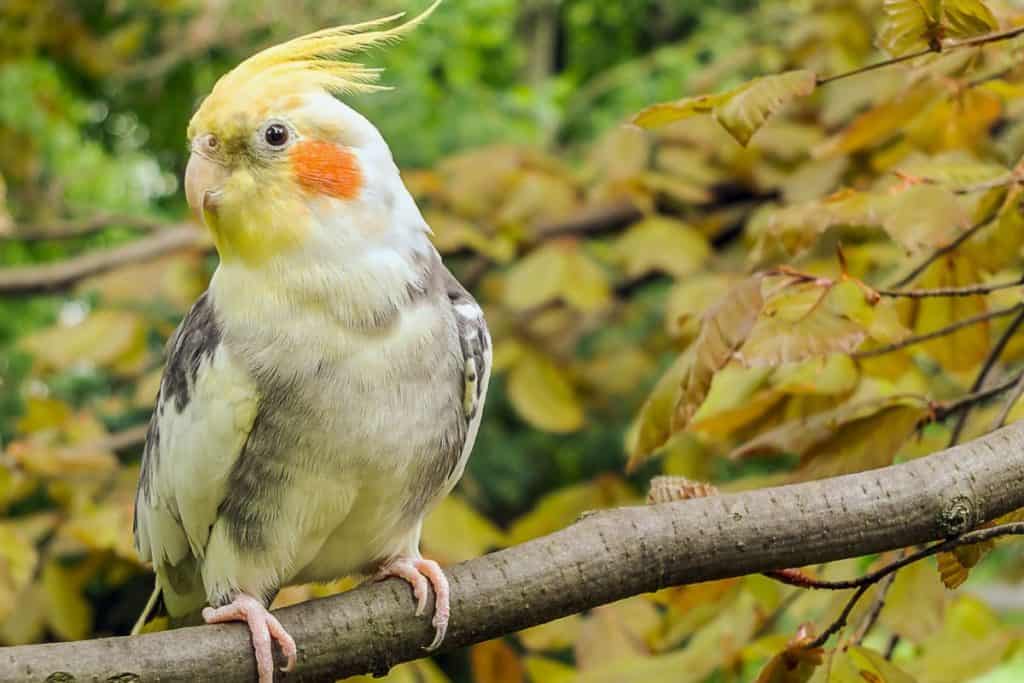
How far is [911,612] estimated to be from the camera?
1.59 metres

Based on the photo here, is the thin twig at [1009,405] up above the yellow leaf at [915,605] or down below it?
above

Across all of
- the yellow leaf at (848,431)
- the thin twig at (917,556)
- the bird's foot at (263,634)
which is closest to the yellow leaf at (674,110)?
the yellow leaf at (848,431)

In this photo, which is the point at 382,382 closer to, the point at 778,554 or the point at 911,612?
the point at 778,554

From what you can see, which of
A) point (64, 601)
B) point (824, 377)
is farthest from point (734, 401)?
point (64, 601)

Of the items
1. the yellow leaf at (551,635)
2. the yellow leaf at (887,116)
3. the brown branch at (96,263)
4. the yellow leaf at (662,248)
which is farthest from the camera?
the brown branch at (96,263)

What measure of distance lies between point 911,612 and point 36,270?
2294mm

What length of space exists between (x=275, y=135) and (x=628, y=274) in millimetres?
1649

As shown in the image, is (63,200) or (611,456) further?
(63,200)

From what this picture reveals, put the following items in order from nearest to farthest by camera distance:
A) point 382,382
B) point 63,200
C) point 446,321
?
1. point 382,382
2. point 446,321
3. point 63,200

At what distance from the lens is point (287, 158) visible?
59.7 inches

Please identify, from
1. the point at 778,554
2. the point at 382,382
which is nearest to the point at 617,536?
the point at 778,554

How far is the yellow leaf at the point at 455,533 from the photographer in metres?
2.34

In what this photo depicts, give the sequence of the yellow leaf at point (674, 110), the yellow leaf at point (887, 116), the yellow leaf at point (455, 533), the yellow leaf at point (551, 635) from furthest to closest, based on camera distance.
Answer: the yellow leaf at point (455, 533) < the yellow leaf at point (551, 635) < the yellow leaf at point (887, 116) < the yellow leaf at point (674, 110)

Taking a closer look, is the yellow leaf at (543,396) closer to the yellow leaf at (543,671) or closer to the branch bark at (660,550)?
the yellow leaf at (543,671)
